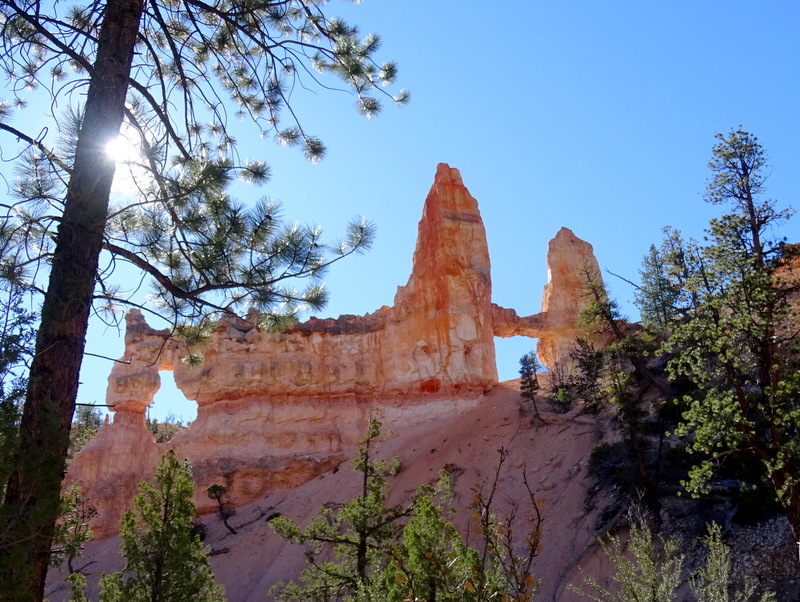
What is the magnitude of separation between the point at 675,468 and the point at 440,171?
18445 mm

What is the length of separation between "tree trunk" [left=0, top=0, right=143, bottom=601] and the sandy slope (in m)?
13.2

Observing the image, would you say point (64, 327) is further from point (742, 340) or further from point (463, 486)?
point (463, 486)

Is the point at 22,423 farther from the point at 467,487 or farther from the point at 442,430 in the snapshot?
the point at 442,430

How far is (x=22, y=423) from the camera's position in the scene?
A: 20.5 feet

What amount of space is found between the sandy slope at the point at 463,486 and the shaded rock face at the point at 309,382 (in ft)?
3.57

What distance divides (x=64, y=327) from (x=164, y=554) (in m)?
4.28

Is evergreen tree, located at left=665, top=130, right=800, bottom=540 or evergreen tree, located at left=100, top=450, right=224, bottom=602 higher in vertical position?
evergreen tree, located at left=665, top=130, right=800, bottom=540

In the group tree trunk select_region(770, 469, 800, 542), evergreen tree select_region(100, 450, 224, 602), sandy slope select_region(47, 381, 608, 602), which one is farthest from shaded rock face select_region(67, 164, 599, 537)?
tree trunk select_region(770, 469, 800, 542)

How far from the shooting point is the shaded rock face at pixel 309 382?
26.4 m

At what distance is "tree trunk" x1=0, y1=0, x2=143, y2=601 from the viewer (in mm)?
5824

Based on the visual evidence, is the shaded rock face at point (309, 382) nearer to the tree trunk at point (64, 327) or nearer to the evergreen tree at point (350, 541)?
the evergreen tree at point (350, 541)

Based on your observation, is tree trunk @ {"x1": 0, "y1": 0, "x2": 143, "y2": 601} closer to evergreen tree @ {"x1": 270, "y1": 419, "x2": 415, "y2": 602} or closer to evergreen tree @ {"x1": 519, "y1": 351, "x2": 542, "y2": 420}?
evergreen tree @ {"x1": 270, "y1": 419, "x2": 415, "y2": 602}

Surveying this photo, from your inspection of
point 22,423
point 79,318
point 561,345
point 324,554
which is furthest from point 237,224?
point 561,345

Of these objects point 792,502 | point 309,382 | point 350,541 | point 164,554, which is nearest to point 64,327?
point 164,554
